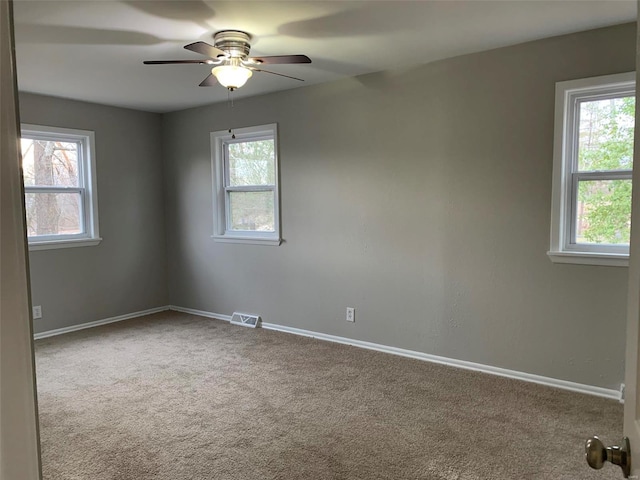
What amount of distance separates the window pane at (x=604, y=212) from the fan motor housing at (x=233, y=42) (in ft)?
8.30

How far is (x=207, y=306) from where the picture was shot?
5.42 m

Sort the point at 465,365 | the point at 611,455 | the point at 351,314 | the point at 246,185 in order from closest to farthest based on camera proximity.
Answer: the point at 611,455 < the point at 465,365 < the point at 351,314 < the point at 246,185

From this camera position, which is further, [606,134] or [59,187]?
[59,187]

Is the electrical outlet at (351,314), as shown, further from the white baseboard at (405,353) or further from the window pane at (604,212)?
the window pane at (604,212)

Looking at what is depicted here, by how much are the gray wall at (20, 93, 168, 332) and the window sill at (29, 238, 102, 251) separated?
0.05m

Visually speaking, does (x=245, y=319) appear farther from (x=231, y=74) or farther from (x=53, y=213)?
(x=231, y=74)

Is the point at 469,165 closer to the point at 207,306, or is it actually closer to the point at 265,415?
the point at 265,415

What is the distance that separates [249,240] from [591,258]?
10.6ft

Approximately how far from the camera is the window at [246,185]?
4.77m

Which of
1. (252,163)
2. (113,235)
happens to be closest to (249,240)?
(252,163)

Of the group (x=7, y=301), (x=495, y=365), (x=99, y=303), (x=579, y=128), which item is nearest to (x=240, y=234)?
(x=99, y=303)

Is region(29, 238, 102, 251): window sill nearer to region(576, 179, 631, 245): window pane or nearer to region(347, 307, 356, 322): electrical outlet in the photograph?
region(347, 307, 356, 322): electrical outlet

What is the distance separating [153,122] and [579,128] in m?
4.64

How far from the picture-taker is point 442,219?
367 cm
